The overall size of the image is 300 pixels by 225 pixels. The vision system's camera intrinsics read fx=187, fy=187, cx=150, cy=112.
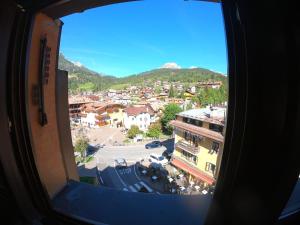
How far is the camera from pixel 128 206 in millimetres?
937

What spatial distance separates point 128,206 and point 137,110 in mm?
8888

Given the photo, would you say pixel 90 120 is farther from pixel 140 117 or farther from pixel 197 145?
pixel 197 145

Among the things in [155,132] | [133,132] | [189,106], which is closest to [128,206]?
[189,106]

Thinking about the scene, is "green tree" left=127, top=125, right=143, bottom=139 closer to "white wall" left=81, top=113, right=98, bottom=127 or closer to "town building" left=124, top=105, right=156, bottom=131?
"town building" left=124, top=105, right=156, bottom=131

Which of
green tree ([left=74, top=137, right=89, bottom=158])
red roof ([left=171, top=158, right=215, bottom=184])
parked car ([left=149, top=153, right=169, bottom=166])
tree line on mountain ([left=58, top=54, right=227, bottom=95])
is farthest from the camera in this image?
tree line on mountain ([left=58, top=54, right=227, bottom=95])

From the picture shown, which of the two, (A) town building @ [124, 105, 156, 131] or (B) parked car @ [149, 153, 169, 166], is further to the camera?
(A) town building @ [124, 105, 156, 131]

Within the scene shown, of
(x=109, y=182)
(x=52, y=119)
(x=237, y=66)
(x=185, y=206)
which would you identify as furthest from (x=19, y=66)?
(x=109, y=182)

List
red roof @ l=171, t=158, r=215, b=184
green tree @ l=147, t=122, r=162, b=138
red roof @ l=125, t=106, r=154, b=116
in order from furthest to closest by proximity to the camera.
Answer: red roof @ l=125, t=106, r=154, b=116 < green tree @ l=147, t=122, r=162, b=138 < red roof @ l=171, t=158, r=215, b=184

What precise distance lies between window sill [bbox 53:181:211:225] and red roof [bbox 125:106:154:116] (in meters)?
7.86

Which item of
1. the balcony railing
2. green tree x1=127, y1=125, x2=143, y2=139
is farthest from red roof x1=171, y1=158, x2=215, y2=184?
green tree x1=127, y1=125, x2=143, y2=139

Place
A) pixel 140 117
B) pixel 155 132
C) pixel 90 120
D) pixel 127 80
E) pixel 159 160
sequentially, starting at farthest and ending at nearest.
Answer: pixel 127 80 < pixel 90 120 < pixel 140 117 < pixel 155 132 < pixel 159 160

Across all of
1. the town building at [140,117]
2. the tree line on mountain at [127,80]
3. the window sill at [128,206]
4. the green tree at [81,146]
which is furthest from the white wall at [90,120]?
the window sill at [128,206]

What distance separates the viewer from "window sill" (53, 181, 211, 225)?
0.84 meters

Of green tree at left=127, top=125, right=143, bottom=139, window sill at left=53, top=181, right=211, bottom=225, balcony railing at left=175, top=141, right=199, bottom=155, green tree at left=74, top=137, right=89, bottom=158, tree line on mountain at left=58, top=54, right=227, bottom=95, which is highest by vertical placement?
tree line on mountain at left=58, top=54, right=227, bottom=95
